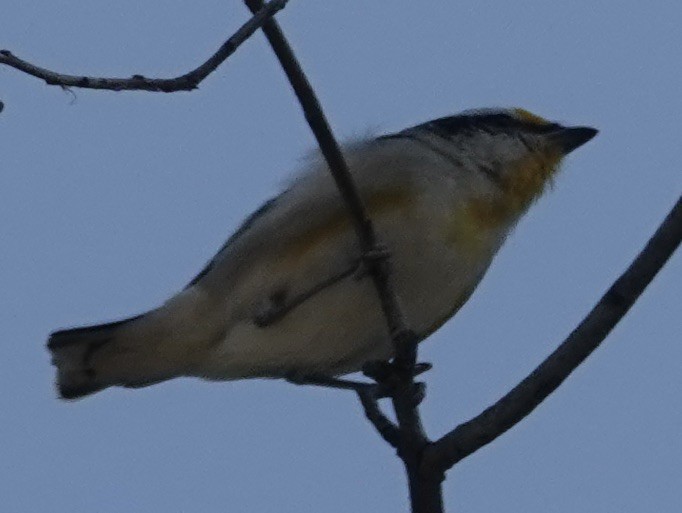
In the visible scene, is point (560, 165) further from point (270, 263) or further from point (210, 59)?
point (210, 59)

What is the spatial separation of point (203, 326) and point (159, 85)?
1802 mm

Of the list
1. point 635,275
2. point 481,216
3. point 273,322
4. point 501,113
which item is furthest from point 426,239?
point 635,275

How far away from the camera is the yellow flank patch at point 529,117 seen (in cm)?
611

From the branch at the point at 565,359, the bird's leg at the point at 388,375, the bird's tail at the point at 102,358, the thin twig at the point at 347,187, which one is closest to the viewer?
the branch at the point at 565,359

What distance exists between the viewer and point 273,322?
17.2 feet

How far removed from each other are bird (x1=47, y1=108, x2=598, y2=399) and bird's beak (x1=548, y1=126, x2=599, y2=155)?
0.45 meters

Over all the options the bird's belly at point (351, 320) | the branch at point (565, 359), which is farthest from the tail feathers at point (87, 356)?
the branch at point (565, 359)

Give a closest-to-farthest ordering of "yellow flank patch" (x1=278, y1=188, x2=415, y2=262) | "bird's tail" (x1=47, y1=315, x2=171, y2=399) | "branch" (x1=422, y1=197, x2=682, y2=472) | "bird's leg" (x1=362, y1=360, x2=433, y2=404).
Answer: "branch" (x1=422, y1=197, x2=682, y2=472), "bird's leg" (x1=362, y1=360, x2=433, y2=404), "yellow flank patch" (x1=278, y1=188, x2=415, y2=262), "bird's tail" (x1=47, y1=315, x2=171, y2=399)

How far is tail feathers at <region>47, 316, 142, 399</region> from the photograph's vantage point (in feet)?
18.0

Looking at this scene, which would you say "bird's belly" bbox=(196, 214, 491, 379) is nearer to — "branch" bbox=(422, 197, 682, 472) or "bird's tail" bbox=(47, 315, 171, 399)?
"bird's tail" bbox=(47, 315, 171, 399)

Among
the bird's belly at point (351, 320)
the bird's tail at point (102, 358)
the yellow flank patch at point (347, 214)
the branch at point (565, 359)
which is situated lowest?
the branch at point (565, 359)

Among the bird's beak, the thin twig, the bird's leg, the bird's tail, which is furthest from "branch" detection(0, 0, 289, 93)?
the bird's beak

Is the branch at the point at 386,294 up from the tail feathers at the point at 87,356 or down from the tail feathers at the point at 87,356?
down

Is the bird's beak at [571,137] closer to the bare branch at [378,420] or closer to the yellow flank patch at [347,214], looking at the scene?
the yellow flank patch at [347,214]
